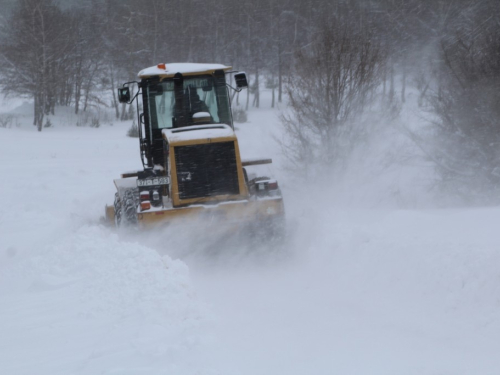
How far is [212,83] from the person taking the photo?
30.2 ft

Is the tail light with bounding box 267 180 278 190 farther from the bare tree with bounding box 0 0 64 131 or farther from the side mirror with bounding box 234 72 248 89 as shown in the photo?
the bare tree with bounding box 0 0 64 131

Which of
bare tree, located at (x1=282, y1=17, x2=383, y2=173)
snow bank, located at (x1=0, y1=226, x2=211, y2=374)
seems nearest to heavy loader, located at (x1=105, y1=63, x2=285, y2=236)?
snow bank, located at (x1=0, y1=226, x2=211, y2=374)

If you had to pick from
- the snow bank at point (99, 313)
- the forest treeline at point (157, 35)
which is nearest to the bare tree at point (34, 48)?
the forest treeline at point (157, 35)

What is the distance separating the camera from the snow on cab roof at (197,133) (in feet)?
26.8

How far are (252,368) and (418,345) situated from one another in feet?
5.14

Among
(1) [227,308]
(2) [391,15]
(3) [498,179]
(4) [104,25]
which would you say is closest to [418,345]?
(1) [227,308]

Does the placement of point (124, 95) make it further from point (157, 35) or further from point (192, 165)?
point (157, 35)

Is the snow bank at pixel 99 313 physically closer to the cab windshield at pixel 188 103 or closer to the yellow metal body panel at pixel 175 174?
the yellow metal body panel at pixel 175 174

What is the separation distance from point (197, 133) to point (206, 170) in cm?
55

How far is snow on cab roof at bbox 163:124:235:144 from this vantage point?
26.8 feet

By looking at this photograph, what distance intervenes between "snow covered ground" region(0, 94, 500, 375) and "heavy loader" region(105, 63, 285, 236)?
1.40 feet

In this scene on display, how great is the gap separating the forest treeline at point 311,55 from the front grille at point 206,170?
5.56 metres

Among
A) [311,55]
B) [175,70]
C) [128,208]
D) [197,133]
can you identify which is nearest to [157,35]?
[311,55]

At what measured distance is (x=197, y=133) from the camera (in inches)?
325
